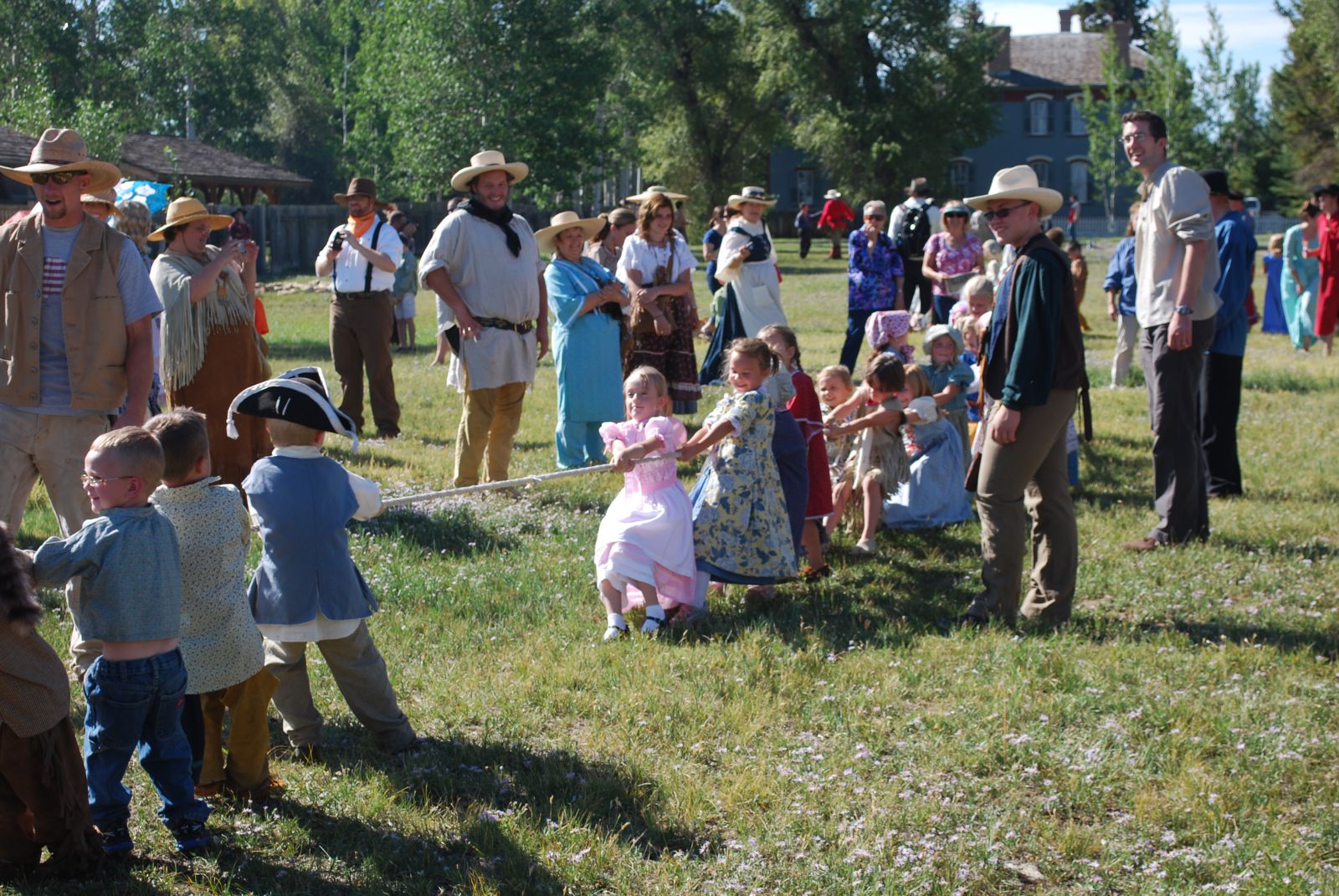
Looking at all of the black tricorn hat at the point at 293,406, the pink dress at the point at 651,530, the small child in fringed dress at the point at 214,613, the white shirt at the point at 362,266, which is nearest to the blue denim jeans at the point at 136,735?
the small child in fringed dress at the point at 214,613

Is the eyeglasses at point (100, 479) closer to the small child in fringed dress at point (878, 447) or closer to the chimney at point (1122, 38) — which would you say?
the small child in fringed dress at point (878, 447)

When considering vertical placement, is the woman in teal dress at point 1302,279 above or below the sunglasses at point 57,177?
below

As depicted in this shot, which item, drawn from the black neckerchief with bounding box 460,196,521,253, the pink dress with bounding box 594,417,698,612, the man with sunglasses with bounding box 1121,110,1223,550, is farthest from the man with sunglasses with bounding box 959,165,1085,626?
the black neckerchief with bounding box 460,196,521,253

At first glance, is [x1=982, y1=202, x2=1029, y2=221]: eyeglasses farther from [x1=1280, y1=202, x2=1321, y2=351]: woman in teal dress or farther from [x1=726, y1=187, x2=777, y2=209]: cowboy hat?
[x1=1280, y1=202, x2=1321, y2=351]: woman in teal dress

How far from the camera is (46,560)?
12.3ft

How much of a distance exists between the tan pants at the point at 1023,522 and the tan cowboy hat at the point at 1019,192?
94 cm

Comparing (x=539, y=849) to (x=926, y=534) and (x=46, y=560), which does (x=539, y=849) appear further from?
(x=926, y=534)

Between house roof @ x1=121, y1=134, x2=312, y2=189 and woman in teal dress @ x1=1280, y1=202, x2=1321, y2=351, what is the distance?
1265 inches

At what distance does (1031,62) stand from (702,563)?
235ft

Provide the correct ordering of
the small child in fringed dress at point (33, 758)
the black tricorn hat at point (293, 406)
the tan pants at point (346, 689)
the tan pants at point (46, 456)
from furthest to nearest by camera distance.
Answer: the tan pants at point (46, 456) → the tan pants at point (346, 689) → the black tricorn hat at point (293, 406) → the small child in fringed dress at point (33, 758)

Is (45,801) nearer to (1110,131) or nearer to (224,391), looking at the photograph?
A: (224,391)

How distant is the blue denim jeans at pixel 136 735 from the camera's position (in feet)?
12.7

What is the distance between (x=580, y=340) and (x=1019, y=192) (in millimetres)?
4436

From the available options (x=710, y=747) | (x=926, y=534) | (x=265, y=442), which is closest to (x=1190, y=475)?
(x=926, y=534)
